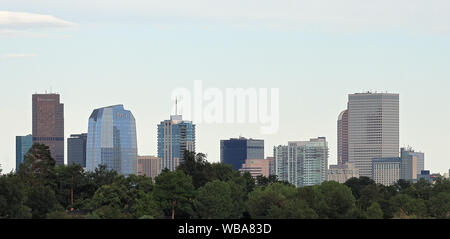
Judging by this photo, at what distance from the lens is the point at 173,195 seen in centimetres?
16288

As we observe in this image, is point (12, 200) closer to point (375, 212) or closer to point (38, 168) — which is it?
point (38, 168)

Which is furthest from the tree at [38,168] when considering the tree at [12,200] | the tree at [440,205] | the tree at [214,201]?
the tree at [440,205]

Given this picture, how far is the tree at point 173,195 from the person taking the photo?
162 meters

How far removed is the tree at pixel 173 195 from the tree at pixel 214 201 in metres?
2.00

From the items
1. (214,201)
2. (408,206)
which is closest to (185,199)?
(214,201)

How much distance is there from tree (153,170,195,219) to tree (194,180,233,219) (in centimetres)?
200

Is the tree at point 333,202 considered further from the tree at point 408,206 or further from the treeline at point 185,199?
the tree at point 408,206

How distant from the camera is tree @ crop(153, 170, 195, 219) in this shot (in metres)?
162

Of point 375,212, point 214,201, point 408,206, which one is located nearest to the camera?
point 375,212

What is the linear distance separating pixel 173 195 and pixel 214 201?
7.68 meters

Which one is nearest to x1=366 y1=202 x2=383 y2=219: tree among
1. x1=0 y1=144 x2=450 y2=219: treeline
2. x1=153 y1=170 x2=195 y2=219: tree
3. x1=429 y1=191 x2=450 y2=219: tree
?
x1=0 y1=144 x2=450 y2=219: treeline

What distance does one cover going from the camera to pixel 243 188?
18362 cm
